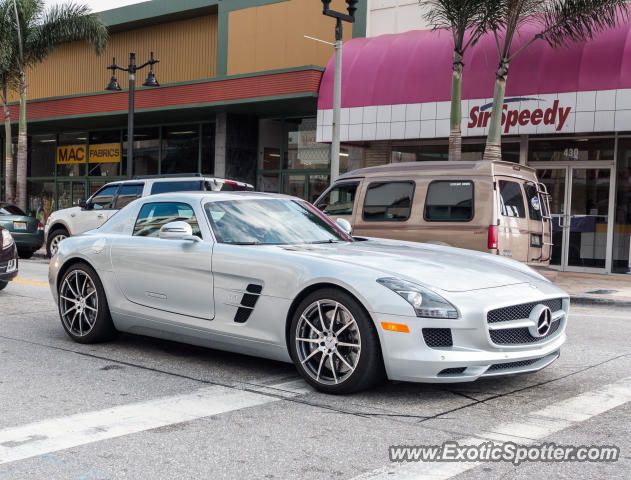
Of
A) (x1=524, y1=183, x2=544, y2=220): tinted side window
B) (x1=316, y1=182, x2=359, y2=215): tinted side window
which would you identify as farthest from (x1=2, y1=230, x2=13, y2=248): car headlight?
(x1=524, y1=183, x2=544, y2=220): tinted side window

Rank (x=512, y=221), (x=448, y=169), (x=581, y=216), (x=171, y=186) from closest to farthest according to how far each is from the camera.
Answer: (x=512, y=221)
(x=448, y=169)
(x=171, y=186)
(x=581, y=216)

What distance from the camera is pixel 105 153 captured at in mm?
28938

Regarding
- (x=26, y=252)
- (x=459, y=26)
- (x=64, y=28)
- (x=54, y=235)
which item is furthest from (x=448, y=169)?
(x=64, y=28)

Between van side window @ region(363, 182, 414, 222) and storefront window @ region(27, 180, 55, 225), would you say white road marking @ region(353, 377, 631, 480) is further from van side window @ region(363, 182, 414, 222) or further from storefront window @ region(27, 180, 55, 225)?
storefront window @ region(27, 180, 55, 225)

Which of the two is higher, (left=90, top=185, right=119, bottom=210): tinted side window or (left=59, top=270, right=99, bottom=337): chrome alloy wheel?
(left=90, top=185, right=119, bottom=210): tinted side window

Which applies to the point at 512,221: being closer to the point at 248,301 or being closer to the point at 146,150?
the point at 248,301

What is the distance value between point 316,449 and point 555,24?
1302 centimetres

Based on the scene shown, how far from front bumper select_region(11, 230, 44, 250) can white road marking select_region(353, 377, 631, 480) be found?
15.8 meters

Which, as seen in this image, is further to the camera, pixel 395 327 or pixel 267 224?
pixel 267 224

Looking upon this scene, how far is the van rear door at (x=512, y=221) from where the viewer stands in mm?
10625

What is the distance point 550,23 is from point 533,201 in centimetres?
537

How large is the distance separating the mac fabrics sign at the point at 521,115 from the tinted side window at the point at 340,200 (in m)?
5.54

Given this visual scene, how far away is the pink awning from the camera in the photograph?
48.1 ft

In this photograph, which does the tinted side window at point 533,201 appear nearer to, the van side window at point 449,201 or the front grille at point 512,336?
the van side window at point 449,201
